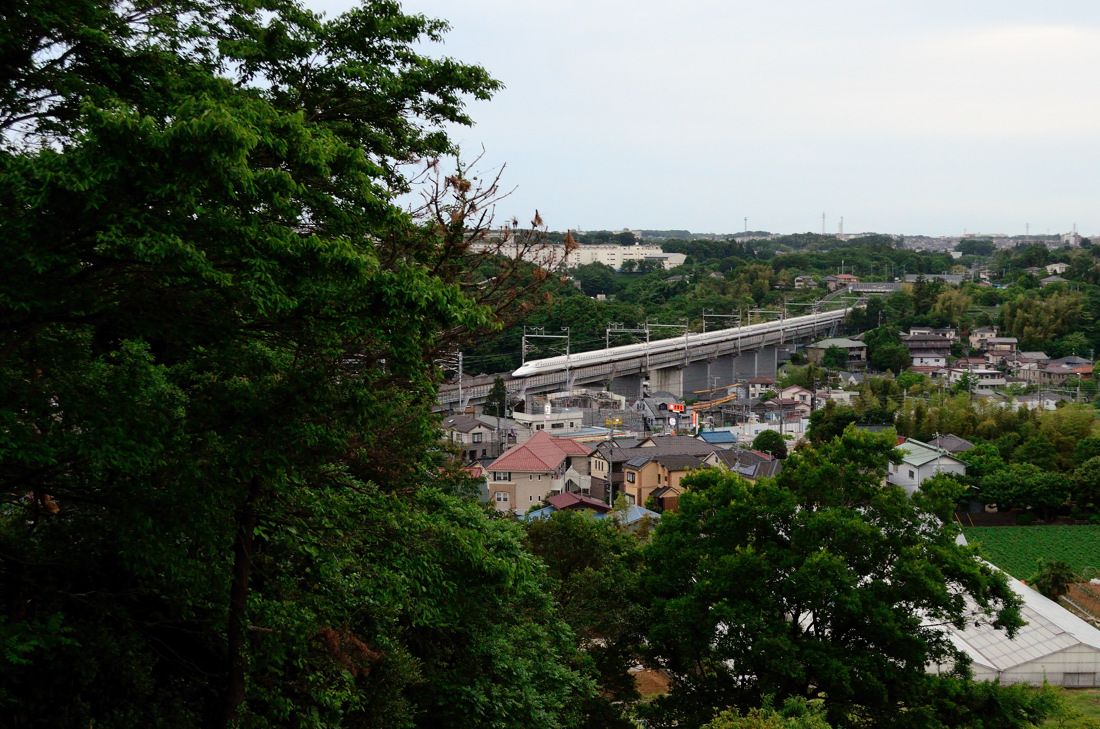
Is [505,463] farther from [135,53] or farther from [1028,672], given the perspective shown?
[135,53]

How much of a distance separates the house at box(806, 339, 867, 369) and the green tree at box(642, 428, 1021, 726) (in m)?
32.2

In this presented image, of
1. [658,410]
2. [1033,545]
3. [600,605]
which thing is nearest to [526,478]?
[1033,545]

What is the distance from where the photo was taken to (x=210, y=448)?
3.23m

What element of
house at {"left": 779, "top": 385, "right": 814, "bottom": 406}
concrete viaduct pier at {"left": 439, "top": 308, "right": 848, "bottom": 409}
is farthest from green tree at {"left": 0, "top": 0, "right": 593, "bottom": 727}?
house at {"left": 779, "top": 385, "right": 814, "bottom": 406}

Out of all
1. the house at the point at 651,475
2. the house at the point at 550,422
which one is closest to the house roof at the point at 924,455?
the house at the point at 651,475

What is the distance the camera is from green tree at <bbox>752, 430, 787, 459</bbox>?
2086 centimetres

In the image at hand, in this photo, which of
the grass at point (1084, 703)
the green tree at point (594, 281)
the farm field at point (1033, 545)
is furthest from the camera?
the green tree at point (594, 281)

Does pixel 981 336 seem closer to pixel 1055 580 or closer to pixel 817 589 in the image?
pixel 1055 580

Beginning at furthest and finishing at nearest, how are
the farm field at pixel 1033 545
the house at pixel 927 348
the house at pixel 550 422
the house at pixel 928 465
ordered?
the house at pixel 927 348 < the house at pixel 550 422 < the house at pixel 928 465 < the farm field at pixel 1033 545

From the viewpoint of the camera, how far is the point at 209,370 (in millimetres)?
3547

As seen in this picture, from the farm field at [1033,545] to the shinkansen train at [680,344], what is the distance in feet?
44.0

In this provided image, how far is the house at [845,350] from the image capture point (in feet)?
124

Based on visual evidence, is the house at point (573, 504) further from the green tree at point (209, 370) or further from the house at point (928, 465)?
the green tree at point (209, 370)

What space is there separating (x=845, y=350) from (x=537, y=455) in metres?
23.8
